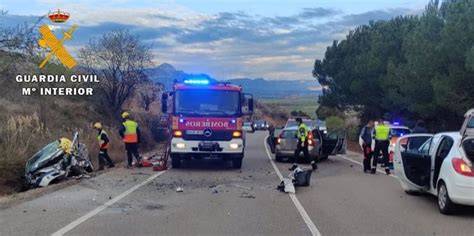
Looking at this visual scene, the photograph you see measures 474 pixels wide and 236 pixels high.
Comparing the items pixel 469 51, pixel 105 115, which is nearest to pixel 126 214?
pixel 469 51

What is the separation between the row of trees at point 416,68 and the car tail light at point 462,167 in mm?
11441

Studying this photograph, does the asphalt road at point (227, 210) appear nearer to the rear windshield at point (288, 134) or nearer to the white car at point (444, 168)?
the white car at point (444, 168)

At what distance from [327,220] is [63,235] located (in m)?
4.06

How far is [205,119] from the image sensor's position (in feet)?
61.0

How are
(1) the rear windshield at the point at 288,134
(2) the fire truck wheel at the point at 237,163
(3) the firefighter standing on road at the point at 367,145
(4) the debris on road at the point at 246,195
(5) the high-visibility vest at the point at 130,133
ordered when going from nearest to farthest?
(4) the debris on road at the point at 246,195
(3) the firefighter standing on road at the point at 367,145
(2) the fire truck wheel at the point at 237,163
(5) the high-visibility vest at the point at 130,133
(1) the rear windshield at the point at 288,134

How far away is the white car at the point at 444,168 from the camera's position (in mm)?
9672

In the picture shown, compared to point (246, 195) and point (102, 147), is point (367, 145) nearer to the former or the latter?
point (246, 195)

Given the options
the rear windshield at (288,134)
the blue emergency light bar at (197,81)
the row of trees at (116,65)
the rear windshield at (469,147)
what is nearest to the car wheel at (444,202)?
the rear windshield at (469,147)

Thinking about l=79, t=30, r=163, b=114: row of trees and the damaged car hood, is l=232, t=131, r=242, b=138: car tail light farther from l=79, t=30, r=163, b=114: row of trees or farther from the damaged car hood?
l=79, t=30, r=163, b=114: row of trees

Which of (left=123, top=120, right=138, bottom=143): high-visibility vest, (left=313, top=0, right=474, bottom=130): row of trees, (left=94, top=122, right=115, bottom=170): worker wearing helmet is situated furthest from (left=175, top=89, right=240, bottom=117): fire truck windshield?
(left=313, top=0, right=474, bottom=130): row of trees

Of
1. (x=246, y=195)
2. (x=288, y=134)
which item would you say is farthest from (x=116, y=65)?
(x=246, y=195)

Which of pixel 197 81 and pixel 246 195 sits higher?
pixel 197 81

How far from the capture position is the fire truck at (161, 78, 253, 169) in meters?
18.6

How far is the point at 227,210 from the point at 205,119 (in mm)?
8167
